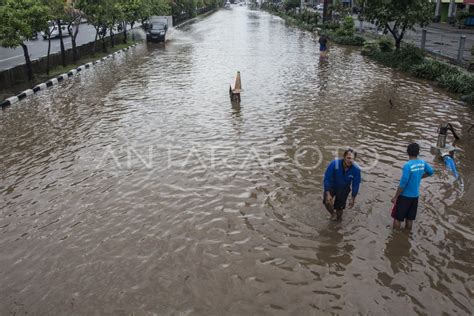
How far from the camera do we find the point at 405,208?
6.52 metres

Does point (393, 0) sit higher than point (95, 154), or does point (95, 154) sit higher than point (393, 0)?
point (393, 0)

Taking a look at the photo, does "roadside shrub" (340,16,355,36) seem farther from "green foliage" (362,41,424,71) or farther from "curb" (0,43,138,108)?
"curb" (0,43,138,108)

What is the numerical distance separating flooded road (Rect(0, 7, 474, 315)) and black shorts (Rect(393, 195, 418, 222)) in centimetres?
37

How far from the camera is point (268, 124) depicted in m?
12.6

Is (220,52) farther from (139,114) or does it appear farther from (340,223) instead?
(340,223)

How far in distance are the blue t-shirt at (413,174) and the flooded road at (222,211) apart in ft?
3.22

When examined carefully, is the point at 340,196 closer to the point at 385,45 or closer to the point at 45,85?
the point at 45,85

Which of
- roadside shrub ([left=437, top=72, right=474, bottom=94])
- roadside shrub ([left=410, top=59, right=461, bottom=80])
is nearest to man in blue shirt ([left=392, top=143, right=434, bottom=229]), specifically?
roadside shrub ([left=437, top=72, right=474, bottom=94])

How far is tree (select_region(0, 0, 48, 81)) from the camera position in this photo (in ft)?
51.0

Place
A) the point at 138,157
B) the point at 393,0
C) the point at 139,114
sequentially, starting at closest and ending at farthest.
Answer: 1. the point at 138,157
2. the point at 139,114
3. the point at 393,0

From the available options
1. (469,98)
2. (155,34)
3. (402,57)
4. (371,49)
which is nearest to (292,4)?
(155,34)

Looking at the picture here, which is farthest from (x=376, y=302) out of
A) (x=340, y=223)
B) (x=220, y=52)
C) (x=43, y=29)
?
(x=220, y=52)

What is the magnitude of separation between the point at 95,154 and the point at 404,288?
809 cm

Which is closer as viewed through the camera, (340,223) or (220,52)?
(340,223)
